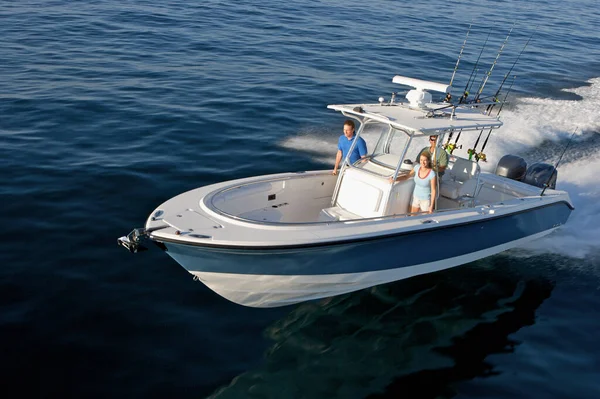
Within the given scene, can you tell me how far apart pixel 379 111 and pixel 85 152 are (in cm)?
726

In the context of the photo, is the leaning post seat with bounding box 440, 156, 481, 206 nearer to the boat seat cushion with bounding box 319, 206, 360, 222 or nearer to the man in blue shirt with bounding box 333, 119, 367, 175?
the man in blue shirt with bounding box 333, 119, 367, 175

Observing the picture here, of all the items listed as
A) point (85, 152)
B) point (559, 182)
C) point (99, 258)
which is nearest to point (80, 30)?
point (85, 152)

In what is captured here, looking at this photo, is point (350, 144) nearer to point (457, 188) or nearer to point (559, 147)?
point (457, 188)

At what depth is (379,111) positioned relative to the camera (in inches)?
362

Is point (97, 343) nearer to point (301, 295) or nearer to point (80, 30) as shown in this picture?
point (301, 295)

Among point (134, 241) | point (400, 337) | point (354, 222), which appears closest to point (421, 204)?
point (354, 222)

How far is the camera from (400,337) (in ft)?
27.3

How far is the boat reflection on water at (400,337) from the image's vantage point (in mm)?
7359

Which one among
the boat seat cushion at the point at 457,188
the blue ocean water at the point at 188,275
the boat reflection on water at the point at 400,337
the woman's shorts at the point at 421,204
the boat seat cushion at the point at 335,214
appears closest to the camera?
the boat reflection on water at the point at 400,337

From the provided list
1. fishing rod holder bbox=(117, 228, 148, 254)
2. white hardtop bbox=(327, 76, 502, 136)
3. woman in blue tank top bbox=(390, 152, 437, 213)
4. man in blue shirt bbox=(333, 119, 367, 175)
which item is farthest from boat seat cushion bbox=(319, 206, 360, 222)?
fishing rod holder bbox=(117, 228, 148, 254)

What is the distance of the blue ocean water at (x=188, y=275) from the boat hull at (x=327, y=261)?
53 centimetres

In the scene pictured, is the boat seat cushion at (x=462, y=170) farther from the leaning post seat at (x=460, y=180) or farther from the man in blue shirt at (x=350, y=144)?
the man in blue shirt at (x=350, y=144)

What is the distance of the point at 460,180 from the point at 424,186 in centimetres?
173

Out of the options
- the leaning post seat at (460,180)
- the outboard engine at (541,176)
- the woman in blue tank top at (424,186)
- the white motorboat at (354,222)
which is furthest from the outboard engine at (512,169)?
the woman in blue tank top at (424,186)
